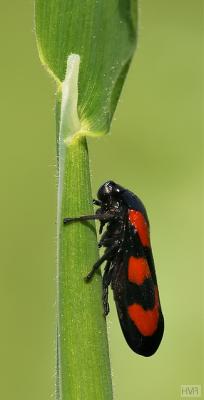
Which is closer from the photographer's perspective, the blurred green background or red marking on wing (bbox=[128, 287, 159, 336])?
red marking on wing (bbox=[128, 287, 159, 336])

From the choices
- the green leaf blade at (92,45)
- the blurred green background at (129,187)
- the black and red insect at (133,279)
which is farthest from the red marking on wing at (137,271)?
the blurred green background at (129,187)

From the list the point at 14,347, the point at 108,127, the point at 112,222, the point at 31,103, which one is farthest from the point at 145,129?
the point at 108,127

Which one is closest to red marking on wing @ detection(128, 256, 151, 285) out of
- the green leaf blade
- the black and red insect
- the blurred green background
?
the black and red insect

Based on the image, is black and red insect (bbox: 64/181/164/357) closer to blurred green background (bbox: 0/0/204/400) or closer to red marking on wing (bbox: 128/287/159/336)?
red marking on wing (bbox: 128/287/159/336)

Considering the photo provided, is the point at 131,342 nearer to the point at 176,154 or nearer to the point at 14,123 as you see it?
the point at 176,154

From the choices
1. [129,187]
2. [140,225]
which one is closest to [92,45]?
[140,225]

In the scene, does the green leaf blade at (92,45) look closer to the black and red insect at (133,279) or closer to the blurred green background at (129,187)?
the black and red insect at (133,279)

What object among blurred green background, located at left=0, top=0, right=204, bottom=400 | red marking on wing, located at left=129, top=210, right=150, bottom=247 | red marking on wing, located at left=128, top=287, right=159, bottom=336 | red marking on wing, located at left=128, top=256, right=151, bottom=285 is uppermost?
blurred green background, located at left=0, top=0, right=204, bottom=400
